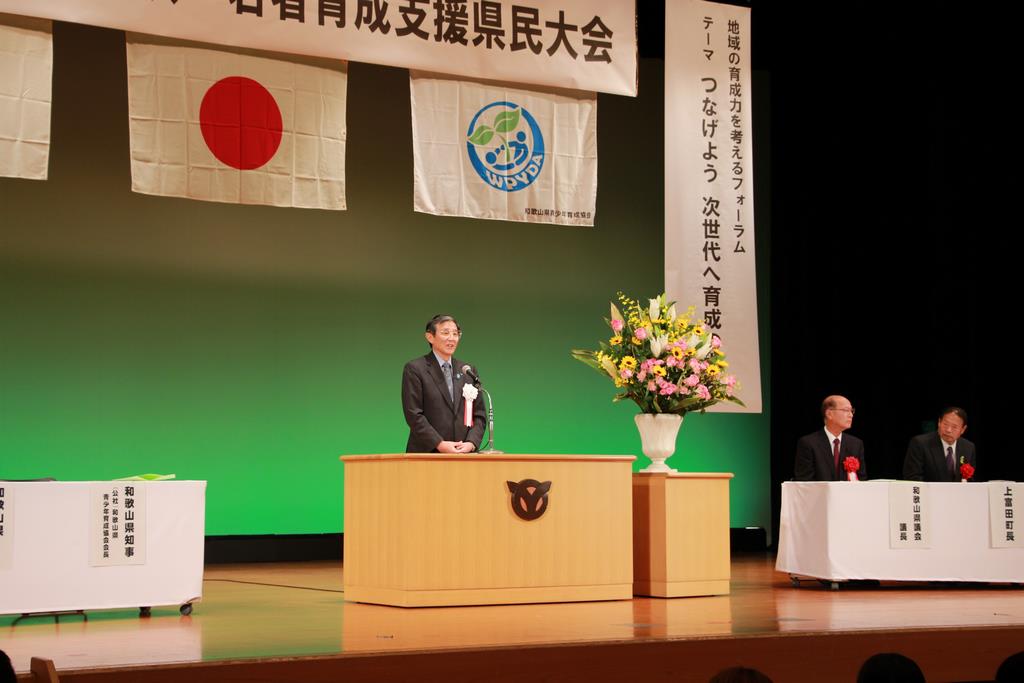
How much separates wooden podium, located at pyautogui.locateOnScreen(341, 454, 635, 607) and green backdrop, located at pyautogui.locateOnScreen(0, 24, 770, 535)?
11.0 ft

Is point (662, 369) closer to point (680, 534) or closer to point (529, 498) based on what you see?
point (680, 534)

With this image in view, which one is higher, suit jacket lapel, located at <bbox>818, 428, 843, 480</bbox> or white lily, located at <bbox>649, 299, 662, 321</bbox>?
white lily, located at <bbox>649, 299, 662, 321</bbox>

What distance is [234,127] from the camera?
628 cm

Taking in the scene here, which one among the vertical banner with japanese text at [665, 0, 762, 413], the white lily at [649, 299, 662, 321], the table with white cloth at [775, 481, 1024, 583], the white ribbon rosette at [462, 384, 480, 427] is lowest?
the table with white cloth at [775, 481, 1024, 583]

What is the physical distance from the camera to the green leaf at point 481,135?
6750 mm

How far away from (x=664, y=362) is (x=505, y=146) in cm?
141

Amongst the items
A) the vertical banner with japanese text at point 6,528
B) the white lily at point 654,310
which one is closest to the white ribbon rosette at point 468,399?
the white lily at point 654,310

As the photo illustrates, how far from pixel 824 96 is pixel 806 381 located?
2.12 m

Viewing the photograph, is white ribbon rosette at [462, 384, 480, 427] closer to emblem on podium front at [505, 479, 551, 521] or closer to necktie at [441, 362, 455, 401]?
necktie at [441, 362, 455, 401]

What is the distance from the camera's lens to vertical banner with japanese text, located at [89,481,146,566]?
17.8 ft

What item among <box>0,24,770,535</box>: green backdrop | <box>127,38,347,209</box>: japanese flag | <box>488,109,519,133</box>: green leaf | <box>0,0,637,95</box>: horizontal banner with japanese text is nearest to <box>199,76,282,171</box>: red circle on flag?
<box>127,38,347,209</box>: japanese flag

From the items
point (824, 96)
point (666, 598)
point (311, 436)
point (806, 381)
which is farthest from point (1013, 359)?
point (311, 436)

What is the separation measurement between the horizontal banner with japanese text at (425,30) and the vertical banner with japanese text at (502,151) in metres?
0.11

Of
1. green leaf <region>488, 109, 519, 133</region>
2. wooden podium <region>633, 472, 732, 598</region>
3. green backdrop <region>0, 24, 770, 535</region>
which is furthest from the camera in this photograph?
green backdrop <region>0, 24, 770, 535</region>
